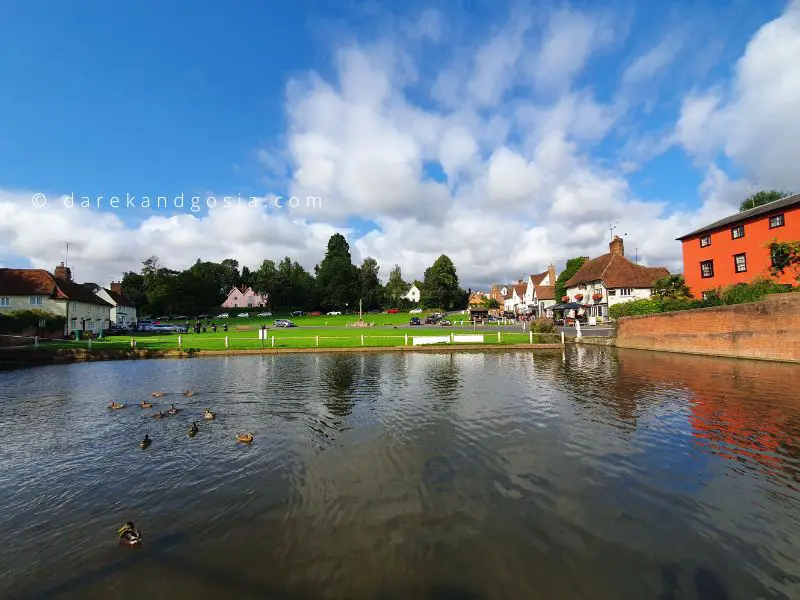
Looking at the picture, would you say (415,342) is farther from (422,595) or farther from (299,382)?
(422,595)

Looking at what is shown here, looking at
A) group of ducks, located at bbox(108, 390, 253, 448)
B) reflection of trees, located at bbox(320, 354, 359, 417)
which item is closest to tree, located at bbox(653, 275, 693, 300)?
reflection of trees, located at bbox(320, 354, 359, 417)

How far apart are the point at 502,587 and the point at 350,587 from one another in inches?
85.2

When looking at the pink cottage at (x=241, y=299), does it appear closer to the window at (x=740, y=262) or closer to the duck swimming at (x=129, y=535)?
the window at (x=740, y=262)

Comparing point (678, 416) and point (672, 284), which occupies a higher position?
point (672, 284)

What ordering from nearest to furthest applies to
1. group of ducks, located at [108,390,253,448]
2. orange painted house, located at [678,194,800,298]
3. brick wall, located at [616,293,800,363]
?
group of ducks, located at [108,390,253,448] → brick wall, located at [616,293,800,363] → orange painted house, located at [678,194,800,298]

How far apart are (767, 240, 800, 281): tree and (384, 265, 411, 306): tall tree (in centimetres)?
9634

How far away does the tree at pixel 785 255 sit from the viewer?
28.1 metres

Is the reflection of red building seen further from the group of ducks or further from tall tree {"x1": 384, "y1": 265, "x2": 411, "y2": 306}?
tall tree {"x1": 384, "y1": 265, "x2": 411, "y2": 306}

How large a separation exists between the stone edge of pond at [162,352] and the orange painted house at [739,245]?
1822 centimetres

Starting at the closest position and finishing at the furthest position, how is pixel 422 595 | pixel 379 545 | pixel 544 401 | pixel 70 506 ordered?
pixel 422 595, pixel 379 545, pixel 70 506, pixel 544 401

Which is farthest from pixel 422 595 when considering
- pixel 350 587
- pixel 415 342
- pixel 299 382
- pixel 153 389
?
pixel 415 342

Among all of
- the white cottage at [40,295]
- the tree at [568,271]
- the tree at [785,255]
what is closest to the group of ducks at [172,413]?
the tree at [785,255]

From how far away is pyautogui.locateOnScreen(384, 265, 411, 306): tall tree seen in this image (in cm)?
12088

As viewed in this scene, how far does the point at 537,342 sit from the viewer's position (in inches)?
1422
